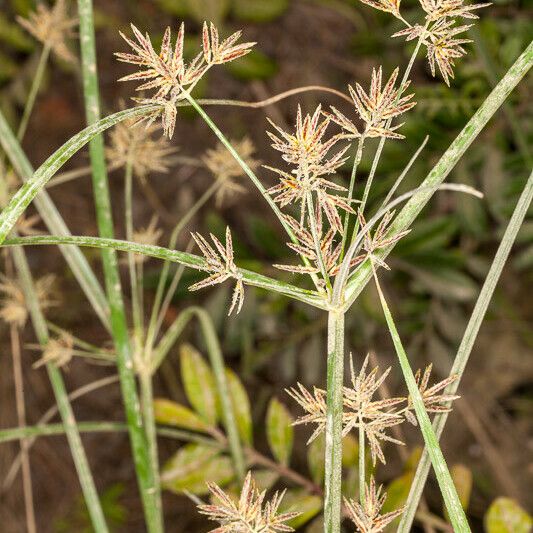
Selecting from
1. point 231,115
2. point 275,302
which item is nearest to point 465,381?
point 275,302

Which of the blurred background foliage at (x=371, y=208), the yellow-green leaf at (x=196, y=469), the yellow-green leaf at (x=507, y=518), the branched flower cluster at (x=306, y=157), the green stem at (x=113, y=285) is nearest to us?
the branched flower cluster at (x=306, y=157)

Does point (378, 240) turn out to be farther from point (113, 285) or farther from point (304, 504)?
point (304, 504)

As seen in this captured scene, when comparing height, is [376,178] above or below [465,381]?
above

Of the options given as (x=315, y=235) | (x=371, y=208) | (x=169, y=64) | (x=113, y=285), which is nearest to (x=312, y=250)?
(x=315, y=235)

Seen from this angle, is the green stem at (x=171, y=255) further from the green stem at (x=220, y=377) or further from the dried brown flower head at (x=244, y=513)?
the green stem at (x=220, y=377)

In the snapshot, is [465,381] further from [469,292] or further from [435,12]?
[435,12]

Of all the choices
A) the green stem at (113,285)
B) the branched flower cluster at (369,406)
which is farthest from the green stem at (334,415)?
the green stem at (113,285)
